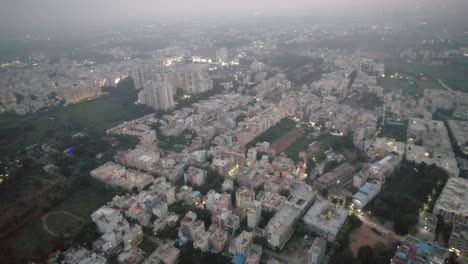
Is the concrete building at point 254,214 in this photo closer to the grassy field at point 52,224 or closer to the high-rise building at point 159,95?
the grassy field at point 52,224

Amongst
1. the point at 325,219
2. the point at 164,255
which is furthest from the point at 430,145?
the point at 164,255

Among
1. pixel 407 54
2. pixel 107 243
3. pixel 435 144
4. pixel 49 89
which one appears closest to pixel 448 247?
pixel 435 144

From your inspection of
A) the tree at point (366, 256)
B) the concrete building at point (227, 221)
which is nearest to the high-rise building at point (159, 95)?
the concrete building at point (227, 221)

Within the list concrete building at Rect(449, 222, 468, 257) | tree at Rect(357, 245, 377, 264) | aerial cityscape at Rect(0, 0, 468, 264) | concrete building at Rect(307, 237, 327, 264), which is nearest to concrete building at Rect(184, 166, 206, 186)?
aerial cityscape at Rect(0, 0, 468, 264)

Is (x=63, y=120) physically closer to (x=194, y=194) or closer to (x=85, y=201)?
(x=85, y=201)

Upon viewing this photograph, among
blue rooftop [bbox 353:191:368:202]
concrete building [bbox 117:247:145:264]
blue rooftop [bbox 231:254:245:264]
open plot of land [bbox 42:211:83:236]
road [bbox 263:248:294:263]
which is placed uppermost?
blue rooftop [bbox 353:191:368:202]

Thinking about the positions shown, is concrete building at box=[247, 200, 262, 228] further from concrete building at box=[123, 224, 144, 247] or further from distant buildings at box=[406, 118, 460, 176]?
distant buildings at box=[406, 118, 460, 176]

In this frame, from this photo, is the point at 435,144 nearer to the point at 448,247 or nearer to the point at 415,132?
the point at 415,132
